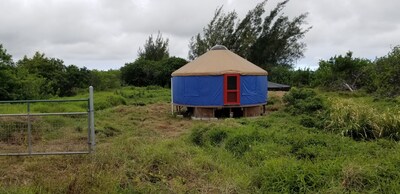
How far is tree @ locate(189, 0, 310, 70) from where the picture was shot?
29.9m

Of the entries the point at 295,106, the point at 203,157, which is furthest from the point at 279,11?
the point at 203,157

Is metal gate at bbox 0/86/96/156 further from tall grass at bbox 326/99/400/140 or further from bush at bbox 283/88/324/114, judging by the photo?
bush at bbox 283/88/324/114

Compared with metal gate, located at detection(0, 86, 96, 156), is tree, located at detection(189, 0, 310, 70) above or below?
above

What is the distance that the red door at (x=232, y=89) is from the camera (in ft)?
36.3

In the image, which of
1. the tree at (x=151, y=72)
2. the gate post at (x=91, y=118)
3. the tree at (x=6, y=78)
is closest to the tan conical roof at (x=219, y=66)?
the tree at (x=6, y=78)

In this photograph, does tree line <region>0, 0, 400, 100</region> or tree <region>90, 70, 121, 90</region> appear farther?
tree <region>90, 70, 121, 90</region>

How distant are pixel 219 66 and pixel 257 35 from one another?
19.6 meters

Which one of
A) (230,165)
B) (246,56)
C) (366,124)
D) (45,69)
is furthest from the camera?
(246,56)

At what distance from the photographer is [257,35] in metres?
30.1

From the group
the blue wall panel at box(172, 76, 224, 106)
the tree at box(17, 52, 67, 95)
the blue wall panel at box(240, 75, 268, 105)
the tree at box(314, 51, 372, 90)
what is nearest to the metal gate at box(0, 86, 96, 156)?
the blue wall panel at box(172, 76, 224, 106)

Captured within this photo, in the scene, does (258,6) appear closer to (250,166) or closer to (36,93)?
(36,93)

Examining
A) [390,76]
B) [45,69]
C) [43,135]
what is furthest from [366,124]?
[45,69]

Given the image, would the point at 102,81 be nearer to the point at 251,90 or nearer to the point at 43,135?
the point at 251,90

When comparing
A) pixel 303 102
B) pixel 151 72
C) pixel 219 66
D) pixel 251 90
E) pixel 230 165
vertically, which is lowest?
pixel 230 165
